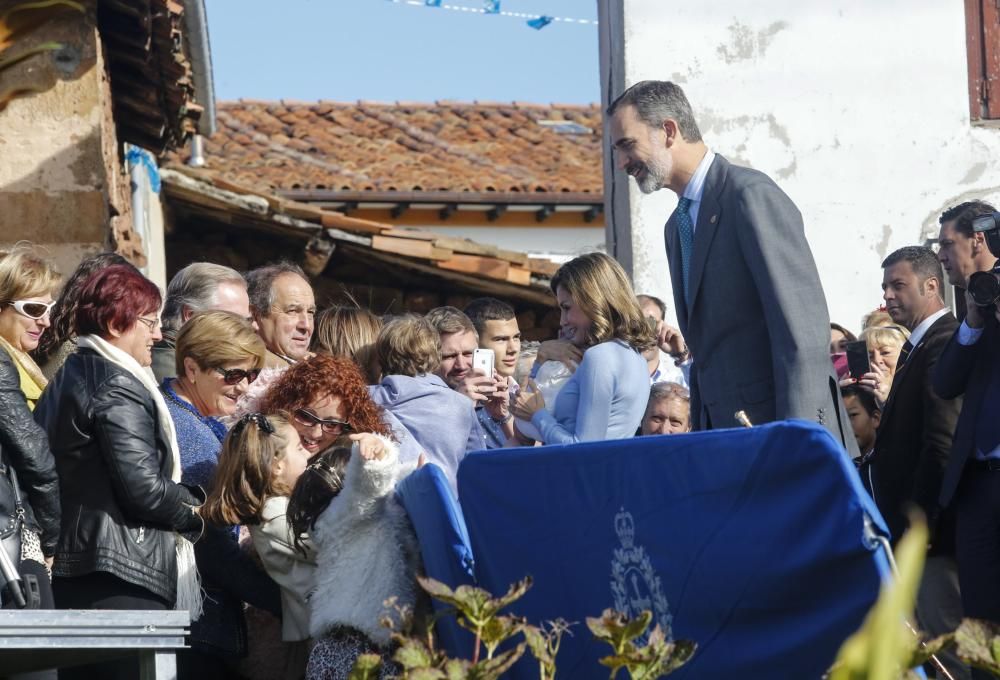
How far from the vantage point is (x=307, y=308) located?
18.7 feet

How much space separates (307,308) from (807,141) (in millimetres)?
5423

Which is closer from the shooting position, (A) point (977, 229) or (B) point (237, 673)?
(B) point (237, 673)

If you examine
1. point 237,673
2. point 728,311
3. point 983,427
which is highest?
point 728,311

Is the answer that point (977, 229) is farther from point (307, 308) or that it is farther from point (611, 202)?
point (611, 202)

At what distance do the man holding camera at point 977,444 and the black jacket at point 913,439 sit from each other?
1.00 feet

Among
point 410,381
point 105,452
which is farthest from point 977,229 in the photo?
point 105,452

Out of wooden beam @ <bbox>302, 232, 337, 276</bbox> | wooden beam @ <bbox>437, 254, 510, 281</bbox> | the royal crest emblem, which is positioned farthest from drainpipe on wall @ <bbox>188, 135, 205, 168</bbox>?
the royal crest emblem

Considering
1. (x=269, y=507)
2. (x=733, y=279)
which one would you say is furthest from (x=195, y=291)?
(x=733, y=279)

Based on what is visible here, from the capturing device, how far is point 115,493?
4.07 metres

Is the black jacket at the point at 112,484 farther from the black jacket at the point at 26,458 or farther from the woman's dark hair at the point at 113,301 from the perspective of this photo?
the woman's dark hair at the point at 113,301

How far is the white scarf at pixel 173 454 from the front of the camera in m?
4.17

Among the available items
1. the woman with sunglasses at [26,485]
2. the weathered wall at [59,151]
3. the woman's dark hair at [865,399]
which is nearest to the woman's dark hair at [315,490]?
the woman with sunglasses at [26,485]

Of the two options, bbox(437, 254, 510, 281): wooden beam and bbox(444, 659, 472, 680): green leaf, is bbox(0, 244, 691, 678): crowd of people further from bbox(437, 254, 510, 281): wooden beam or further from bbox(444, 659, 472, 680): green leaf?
bbox(437, 254, 510, 281): wooden beam

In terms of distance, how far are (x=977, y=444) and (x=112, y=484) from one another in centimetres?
252
